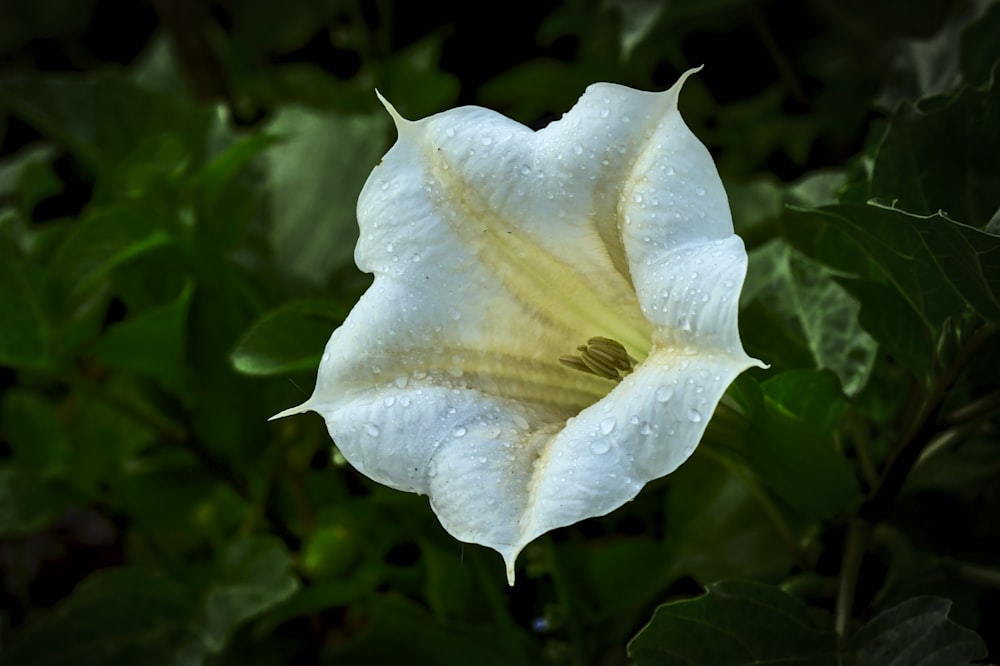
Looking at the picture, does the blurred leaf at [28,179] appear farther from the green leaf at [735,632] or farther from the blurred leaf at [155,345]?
the green leaf at [735,632]

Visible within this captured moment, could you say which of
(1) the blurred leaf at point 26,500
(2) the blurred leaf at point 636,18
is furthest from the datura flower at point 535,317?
(1) the blurred leaf at point 26,500

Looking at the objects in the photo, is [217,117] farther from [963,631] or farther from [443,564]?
[963,631]

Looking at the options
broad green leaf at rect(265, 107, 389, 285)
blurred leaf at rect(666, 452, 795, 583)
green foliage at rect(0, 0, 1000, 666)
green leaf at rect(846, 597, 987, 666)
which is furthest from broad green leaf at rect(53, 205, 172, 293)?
green leaf at rect(846, 597, 987, 666)

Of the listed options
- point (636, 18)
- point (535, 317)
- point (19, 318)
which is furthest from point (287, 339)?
point (636, 18)

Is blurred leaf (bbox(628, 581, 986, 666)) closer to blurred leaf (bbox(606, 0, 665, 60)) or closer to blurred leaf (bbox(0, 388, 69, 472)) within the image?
blurred leaf (bbox(606, 0, 665, 60))

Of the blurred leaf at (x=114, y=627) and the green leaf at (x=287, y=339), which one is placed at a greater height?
the green leaf at (x=287, y=339)
